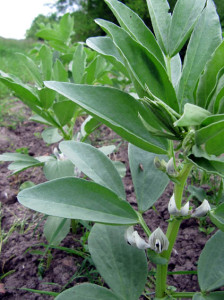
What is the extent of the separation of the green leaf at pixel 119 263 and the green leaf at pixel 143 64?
41 centimetres

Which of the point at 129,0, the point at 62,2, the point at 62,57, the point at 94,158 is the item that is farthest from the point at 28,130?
the point at 62,2

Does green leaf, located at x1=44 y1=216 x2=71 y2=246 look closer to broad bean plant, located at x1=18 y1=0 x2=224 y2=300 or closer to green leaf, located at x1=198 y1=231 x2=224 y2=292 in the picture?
broad bean plant, located at x1=18 y1=0 x2=224 y2=300

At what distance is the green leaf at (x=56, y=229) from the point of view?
1.01 m

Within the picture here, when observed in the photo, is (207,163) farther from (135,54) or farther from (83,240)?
(83,240)

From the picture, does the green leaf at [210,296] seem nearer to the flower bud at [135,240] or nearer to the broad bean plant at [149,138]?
the broad bean plant at [149,138]

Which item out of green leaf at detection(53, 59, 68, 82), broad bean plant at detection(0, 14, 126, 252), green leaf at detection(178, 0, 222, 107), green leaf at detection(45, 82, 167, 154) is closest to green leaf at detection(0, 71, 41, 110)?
broad bean plant at detection(0, 14, 126, 252)

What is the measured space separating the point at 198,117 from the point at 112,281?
1.65 ft

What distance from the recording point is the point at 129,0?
259 inches

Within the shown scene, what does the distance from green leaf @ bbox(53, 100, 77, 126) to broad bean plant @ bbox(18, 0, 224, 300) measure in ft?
0.94

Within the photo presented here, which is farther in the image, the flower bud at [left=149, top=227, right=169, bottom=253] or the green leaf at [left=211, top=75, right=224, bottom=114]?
the flower bud at [left=149, top=227, right=169, bottom=253]

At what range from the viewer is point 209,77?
21.8 inches

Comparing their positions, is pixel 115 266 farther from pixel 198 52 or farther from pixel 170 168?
pixel 198 52

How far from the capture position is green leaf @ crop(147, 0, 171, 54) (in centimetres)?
68

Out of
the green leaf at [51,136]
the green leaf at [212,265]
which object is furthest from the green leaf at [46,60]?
the green leaf at [212,265]
